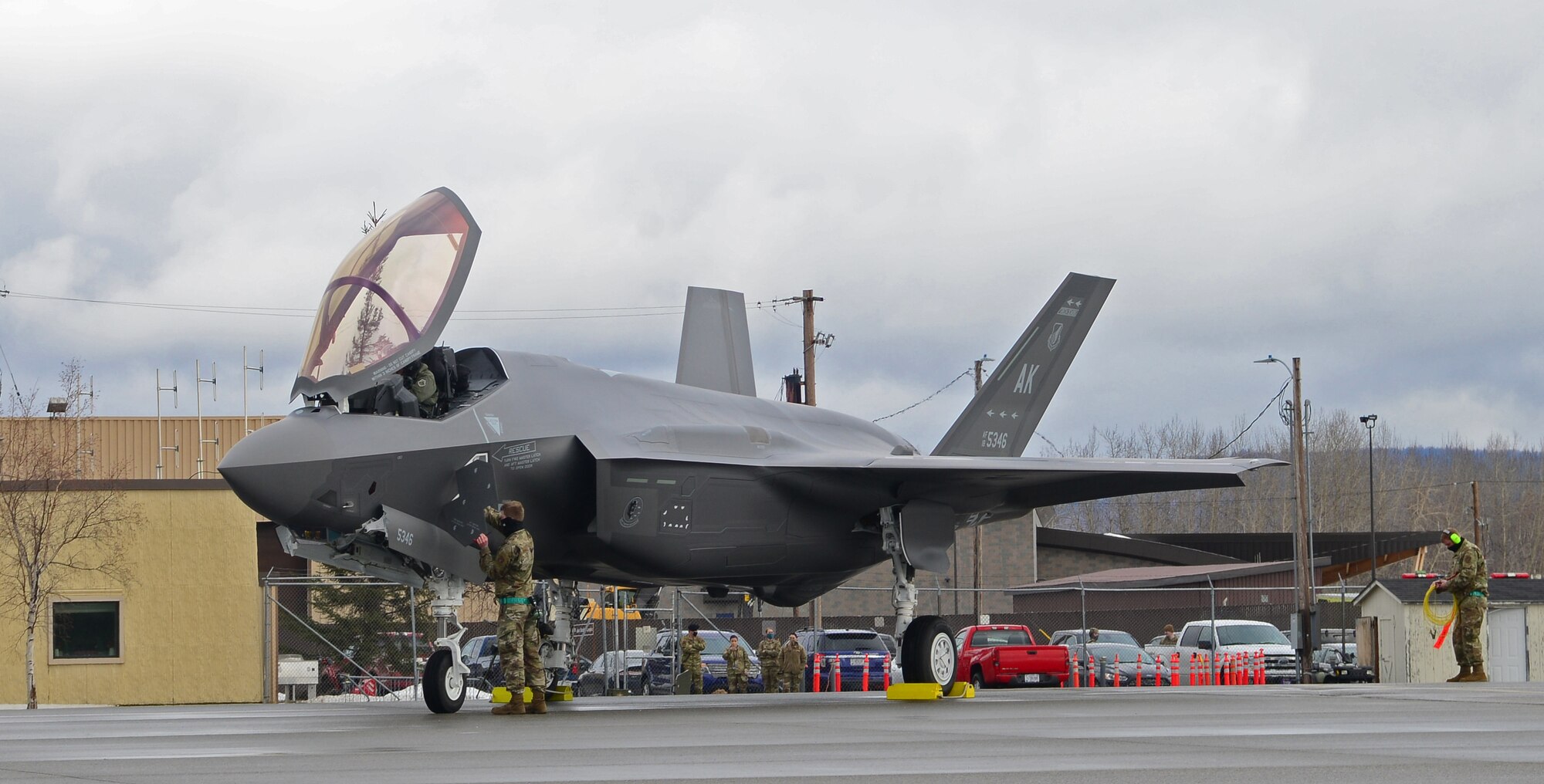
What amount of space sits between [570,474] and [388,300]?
8.17 ft

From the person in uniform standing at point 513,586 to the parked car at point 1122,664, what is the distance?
71.2ft

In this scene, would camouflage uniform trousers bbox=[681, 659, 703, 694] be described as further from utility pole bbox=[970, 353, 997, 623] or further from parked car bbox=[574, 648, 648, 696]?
utility pole bbox=[970, 353, 997, 623]

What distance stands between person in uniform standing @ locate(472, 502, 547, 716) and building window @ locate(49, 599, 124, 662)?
1484 centimetres

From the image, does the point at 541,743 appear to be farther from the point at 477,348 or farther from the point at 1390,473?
the point at 1390,473

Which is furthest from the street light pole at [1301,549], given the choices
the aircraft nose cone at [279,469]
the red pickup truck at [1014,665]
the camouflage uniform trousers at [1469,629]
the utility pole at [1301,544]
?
the aircraft nose cone at [279,469]

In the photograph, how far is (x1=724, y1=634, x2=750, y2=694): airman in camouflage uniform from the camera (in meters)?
27.9

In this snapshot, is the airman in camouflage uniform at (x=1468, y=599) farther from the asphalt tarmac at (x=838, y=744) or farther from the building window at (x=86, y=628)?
the building window at (x=86, y=628)

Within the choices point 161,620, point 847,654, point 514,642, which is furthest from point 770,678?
point 514,642

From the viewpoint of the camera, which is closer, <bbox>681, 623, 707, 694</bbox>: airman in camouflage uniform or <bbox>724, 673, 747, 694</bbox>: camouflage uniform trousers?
<bbox>681, 623, 707, 694</bbox>: airman in camouflage uniform

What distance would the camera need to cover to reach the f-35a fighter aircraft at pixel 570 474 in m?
13.1

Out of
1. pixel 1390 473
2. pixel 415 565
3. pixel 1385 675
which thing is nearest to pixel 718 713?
pixel 415 565

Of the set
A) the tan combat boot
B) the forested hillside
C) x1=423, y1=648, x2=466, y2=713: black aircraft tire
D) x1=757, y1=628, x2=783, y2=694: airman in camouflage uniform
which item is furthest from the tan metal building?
the forested hillside

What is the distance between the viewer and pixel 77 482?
1035 inches

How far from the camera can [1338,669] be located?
3378 cm
